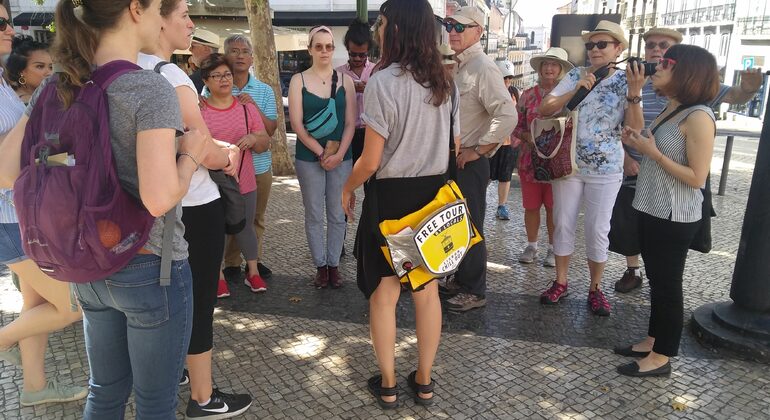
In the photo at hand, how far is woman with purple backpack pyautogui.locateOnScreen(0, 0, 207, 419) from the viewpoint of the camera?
1564 millimetres

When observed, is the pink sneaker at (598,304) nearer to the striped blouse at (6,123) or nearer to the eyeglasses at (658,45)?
the eyeglasses at (658,45)

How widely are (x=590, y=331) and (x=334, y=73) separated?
263 centimetres

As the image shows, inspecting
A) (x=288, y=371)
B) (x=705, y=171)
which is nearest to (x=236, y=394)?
(x=288, y=371)

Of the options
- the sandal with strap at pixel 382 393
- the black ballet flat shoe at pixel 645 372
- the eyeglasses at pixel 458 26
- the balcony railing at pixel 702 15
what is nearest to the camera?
the sandal with strap at pixel 382 393

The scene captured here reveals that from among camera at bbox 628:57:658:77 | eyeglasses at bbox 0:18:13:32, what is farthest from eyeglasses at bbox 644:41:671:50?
eyeglasses at bbox 0:18:13:32

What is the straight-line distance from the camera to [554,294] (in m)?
4.12

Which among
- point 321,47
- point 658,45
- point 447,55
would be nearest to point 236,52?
point 321,47

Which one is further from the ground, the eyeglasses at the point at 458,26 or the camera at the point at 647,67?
the eyeglasses at the point at 458,26

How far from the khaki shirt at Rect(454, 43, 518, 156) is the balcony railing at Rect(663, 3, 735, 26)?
123 ft

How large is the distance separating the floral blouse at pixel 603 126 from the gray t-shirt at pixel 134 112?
3.00 metres

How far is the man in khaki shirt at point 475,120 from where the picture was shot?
3693 millimetres

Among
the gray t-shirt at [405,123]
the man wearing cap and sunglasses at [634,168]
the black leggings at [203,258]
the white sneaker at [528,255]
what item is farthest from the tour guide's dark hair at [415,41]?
the white sneaker at [528,255]

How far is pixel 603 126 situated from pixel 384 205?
6.43ft

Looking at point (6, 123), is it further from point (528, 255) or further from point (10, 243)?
point (528, 255)
